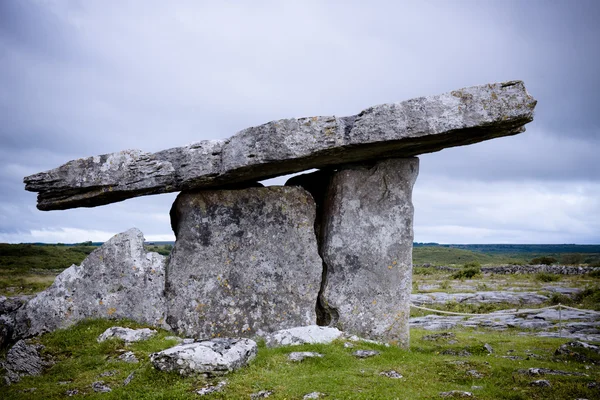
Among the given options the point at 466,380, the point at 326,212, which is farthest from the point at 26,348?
the point at 466,380

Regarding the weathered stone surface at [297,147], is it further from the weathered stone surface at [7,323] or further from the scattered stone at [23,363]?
the scattered stone at [23,363]

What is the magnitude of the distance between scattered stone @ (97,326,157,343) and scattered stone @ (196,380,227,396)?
399 centimetres

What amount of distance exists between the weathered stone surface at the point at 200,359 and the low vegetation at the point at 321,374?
130mm

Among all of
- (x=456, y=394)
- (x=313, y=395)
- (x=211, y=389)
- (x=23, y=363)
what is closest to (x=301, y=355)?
(x=313, y=395)

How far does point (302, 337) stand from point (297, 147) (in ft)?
14.1

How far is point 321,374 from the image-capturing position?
26.8 ft

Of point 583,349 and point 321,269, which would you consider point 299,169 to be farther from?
point 583,349

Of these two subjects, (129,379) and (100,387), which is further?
(100,387)

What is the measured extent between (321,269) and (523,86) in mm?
6500

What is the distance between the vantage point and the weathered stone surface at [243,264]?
1220 cm

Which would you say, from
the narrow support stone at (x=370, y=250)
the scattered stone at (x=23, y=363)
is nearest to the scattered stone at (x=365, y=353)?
the narrow support stone at (x=370, y=250)

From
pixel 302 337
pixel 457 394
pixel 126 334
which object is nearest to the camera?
pixel 457 394

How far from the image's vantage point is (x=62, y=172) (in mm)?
12188

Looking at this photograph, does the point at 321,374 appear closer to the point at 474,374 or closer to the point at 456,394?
the point at 456,394
